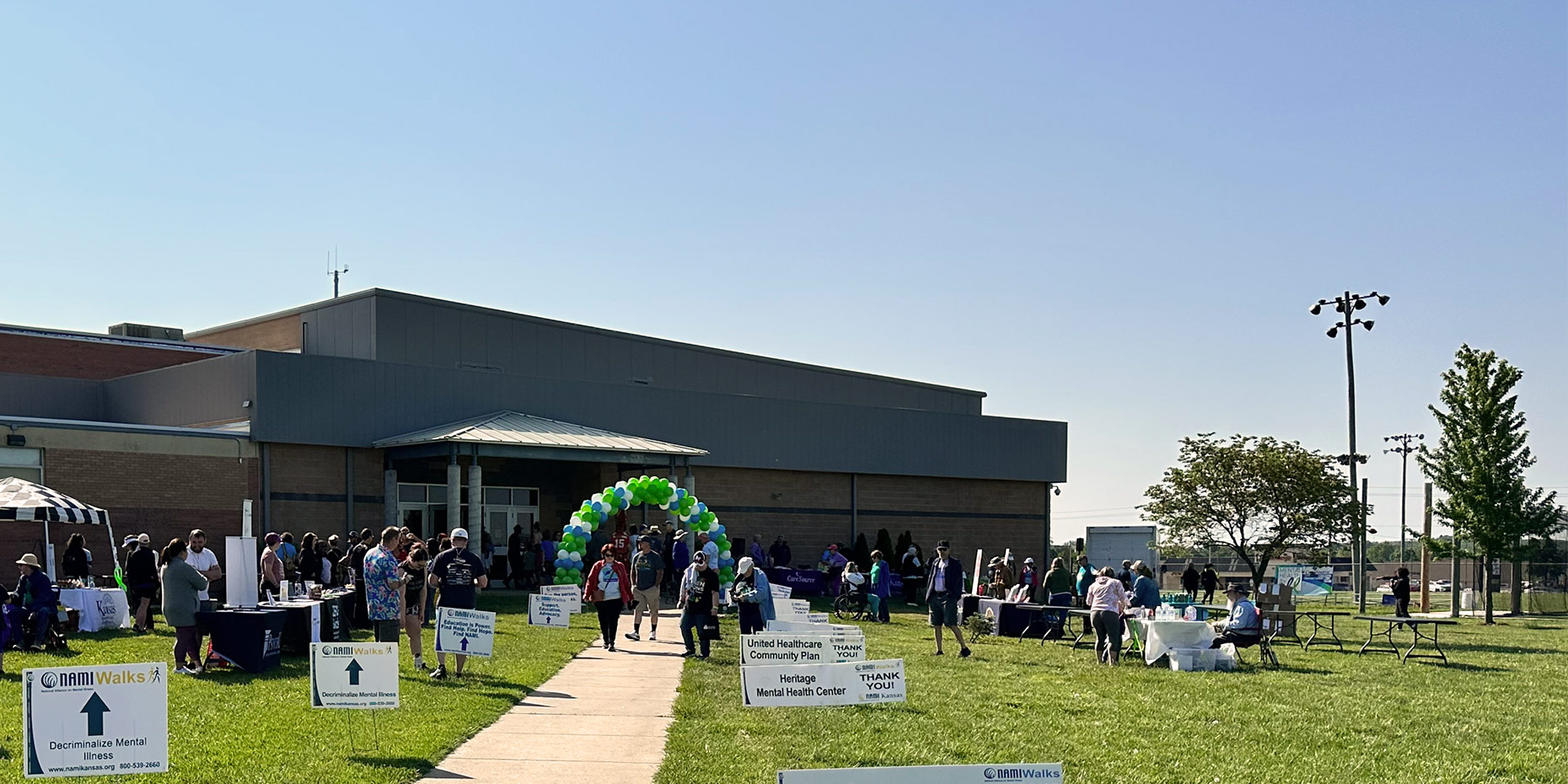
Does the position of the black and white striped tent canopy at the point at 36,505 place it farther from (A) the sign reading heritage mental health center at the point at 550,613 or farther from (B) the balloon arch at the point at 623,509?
(B) the balloon arch at the point at 623,509

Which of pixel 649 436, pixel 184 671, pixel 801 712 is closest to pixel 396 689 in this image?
pixel 801 712

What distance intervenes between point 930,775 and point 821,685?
5.49 meters

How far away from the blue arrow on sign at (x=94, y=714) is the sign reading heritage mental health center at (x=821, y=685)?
4303 mm

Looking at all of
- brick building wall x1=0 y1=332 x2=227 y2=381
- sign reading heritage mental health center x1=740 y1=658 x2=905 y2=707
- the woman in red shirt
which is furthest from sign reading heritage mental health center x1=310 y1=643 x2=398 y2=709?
brick building wall x1=0 y1=332 x2=227 y2=381

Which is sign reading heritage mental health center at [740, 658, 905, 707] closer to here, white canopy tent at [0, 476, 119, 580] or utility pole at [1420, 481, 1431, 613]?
white canopy tent at [0, 476, 119, 580]

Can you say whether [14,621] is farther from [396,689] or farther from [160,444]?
[160,444]

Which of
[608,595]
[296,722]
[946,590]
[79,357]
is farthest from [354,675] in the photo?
[79,357]

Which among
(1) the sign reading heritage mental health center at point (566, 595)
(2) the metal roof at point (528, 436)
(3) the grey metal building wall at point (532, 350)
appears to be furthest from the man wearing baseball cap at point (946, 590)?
(3) the grey metal building wall at point (532, 350)

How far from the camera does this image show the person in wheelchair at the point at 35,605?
1830 centimetres

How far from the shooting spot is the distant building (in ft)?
102

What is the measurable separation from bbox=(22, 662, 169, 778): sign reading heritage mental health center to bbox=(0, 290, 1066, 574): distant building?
22.3 m

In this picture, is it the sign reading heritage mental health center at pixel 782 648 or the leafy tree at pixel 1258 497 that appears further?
the leafy tree at pixel 1258 497

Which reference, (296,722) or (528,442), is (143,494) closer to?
(528,442)

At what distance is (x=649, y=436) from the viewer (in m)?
40.6
